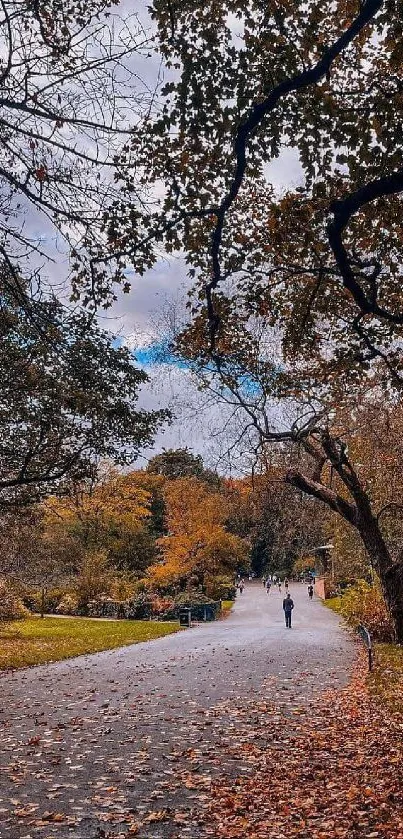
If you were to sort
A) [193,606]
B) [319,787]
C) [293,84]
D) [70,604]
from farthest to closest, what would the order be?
Result: [70,604]
[193,606]
[319,787]
[293,84]

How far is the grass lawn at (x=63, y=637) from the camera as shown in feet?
63.8

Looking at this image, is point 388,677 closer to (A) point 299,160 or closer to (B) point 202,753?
(B) point 202,753

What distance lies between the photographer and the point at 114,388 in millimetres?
9984

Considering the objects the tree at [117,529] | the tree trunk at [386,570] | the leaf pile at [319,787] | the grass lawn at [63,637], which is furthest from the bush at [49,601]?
the leaf pile at [319,787]

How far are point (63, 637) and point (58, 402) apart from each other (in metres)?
17.5

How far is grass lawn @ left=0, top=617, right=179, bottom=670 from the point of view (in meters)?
19.5

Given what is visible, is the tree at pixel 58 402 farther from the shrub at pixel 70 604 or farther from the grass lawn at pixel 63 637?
the shrub at pixel 70 604

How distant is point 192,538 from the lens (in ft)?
123

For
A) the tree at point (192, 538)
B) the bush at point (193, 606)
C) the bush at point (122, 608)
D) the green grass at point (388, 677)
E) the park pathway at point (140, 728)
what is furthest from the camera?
the tree at point (192, 538)

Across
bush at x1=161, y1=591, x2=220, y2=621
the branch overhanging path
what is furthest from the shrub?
the branch overhanging path

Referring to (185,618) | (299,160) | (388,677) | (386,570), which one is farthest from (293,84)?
(185,618)

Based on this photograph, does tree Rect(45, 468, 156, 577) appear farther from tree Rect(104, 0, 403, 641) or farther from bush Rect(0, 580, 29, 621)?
tree Rect(104, 0, 403, 641)

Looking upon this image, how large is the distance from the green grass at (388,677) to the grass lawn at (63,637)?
8359mm

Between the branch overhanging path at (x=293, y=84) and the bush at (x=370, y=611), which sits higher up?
the branch overhanging path at (x=293, y=84)
